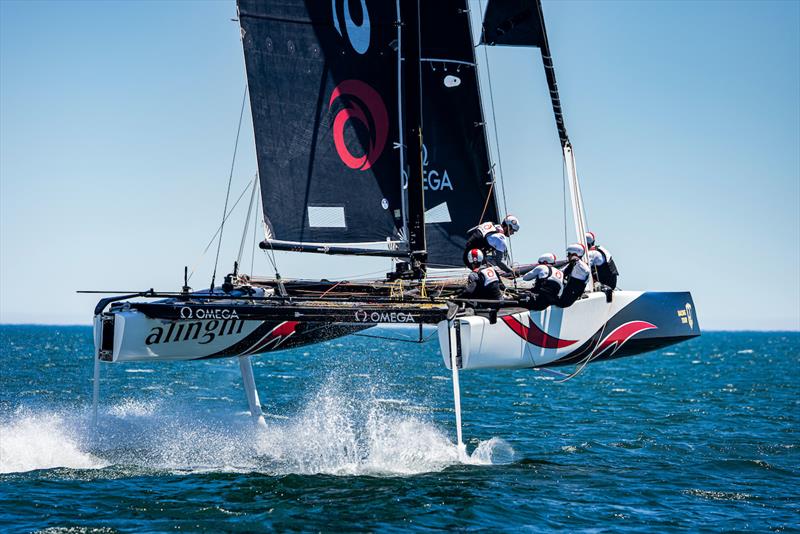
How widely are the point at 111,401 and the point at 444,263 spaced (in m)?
8.13

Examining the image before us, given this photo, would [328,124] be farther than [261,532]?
Yes

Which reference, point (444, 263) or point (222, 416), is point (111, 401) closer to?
point (222, 416)

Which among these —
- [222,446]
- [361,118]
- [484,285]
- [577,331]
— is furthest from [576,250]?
[222,446]

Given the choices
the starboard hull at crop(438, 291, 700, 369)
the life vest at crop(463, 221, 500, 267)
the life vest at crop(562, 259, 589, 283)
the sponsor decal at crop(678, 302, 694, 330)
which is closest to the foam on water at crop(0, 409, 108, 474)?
the starboard hull at crop(438, 291, 700, 369)

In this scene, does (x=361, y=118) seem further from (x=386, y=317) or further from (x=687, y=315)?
(x=687, y=315)

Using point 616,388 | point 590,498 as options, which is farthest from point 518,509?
point 616,388

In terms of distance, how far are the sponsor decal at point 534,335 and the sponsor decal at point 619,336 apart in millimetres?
500

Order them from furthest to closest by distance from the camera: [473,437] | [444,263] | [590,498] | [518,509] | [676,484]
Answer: [444,263]
[473,437]
[676,484]
[590,498]
[518,509]

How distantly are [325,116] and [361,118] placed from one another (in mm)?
606

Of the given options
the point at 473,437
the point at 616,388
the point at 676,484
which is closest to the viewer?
the point at 676,484

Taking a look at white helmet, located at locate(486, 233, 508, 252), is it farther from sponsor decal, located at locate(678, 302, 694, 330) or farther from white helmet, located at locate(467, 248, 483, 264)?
sponsor decal, located at locate(678, 302, 694, 330)

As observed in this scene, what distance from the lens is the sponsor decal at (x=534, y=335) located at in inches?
462

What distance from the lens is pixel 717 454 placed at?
1327cm

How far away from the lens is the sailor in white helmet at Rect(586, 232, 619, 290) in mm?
13125
